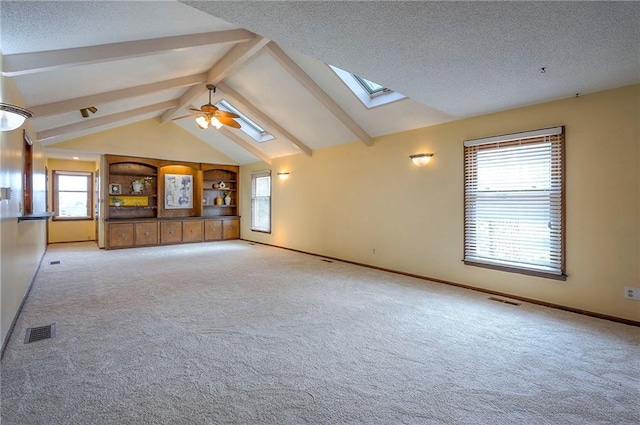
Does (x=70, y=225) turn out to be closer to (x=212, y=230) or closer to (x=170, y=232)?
(x=170, y=232)

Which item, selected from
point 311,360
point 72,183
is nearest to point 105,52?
point 311,360

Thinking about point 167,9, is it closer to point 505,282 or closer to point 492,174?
point 492,174

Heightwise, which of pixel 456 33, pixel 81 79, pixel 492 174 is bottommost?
pixel 492 174

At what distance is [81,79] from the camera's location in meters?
4.33

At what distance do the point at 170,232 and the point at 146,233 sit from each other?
24.5 inches

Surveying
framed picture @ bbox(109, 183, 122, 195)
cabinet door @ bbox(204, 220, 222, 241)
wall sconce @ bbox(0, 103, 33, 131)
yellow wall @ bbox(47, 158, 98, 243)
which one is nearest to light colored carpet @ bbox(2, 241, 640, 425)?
wall sconce @ bbox(0, 103, 33, 131)

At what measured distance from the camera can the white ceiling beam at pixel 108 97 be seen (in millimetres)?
4730

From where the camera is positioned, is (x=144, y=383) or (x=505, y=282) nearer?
(x=144, y=383)

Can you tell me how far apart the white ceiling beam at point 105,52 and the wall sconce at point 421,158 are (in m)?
3.07

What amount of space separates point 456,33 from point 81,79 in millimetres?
4752

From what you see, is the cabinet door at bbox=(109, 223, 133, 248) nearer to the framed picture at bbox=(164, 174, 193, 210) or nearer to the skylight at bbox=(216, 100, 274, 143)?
the framed picture at bbox=(164, 174, 193, 210)

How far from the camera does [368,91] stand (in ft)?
17.5

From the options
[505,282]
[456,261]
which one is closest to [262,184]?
[456,261]

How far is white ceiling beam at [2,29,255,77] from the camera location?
3.02 meters
